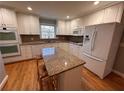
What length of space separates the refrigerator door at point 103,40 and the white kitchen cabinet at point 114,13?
0.56m

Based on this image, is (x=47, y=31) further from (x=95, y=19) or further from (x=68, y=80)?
(x=68, y=80)

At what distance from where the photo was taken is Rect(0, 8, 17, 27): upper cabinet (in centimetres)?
274

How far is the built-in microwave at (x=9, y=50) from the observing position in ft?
9.66

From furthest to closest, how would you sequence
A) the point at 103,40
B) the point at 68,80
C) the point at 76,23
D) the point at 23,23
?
the point at 76,23
the point at 23,23
the point at 103,40
the point at 68,80

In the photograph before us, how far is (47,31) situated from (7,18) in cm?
220

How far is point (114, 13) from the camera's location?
2211 mm

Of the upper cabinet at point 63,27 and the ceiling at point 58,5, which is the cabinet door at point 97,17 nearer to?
the ceiling at point 58,5

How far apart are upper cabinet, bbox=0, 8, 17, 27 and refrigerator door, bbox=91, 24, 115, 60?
3.28 m

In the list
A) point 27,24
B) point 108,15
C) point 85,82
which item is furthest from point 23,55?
point 108,15

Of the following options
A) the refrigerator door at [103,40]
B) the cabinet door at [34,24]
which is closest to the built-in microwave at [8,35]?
the cabinet door at [34,24]

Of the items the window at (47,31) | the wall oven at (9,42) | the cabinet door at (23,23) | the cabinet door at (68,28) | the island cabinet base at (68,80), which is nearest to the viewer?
the island cabinet base at (68,80)

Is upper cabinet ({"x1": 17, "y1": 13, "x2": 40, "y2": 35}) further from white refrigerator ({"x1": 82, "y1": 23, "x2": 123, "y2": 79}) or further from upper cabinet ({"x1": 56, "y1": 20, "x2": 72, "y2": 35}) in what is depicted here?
white refrigerator ({"x1": 82, "y1": 23, "x2": 123, "y2": 79})

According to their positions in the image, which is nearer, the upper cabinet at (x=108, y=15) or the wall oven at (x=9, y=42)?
the upper cabinet at (x=108, y=15)

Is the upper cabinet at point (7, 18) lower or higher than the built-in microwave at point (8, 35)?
higher
